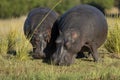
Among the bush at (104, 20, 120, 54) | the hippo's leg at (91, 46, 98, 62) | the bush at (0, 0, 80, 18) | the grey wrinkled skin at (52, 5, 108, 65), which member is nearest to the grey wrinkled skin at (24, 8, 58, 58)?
the grey wrinkled skin at (52, 5, 108, 65)

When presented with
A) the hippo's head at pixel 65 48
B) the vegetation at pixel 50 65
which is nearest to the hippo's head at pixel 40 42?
the vegetation at pixel 50 65

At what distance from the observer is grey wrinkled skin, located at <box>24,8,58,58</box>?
10.9m

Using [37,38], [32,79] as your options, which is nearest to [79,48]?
[37,38]

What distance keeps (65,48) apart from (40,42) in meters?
0.92

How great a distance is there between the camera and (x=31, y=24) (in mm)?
11203

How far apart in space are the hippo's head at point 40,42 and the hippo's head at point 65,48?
2.10 feet

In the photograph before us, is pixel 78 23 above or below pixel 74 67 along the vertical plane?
above

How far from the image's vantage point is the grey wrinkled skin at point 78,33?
33.6 ft

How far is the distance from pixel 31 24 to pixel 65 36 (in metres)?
1.30

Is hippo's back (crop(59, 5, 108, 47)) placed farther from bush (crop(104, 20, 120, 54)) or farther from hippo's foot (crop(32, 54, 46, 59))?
bush (crop(104, 20, 120, 54))

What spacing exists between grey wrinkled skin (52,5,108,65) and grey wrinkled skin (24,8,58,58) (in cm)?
40

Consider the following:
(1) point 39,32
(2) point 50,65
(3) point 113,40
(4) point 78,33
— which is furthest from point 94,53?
(1) point 39,32

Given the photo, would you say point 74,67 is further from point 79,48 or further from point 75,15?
point 75,15

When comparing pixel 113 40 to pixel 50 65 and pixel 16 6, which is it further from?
pixel 16 6
